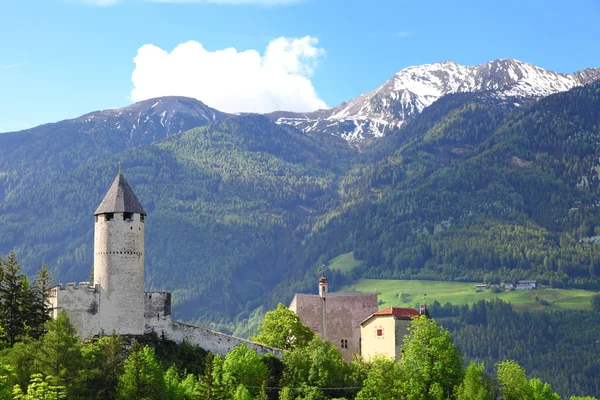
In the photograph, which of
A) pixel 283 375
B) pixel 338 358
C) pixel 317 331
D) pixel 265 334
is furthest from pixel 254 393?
pixel 317 331

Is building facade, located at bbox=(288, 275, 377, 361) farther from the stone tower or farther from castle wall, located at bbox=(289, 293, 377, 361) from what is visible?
the stone tower

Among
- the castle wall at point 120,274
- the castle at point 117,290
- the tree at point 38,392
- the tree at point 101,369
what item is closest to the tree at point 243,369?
the castle at point 117,290

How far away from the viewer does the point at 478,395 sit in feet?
341

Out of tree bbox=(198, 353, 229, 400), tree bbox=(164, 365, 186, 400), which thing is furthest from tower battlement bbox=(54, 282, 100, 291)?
tree bbox=(198, 353, 229, 400)

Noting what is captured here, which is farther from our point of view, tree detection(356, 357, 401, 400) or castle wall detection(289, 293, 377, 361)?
castle wall detection(289, 293, 377, 361)

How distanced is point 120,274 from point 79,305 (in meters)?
4.73

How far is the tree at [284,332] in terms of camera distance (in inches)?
4705

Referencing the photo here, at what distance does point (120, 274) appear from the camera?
98.8 meters

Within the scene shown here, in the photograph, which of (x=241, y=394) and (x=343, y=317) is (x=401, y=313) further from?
(x=241, y=394)

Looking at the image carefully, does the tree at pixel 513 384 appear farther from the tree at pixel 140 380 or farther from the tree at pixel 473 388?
the tree at pixel 140 380

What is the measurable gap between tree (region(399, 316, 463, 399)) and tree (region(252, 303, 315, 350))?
14585 mm

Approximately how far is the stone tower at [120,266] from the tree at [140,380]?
7.07 metres

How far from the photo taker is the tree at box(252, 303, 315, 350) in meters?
120

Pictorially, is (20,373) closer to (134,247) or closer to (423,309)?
(134,247)
